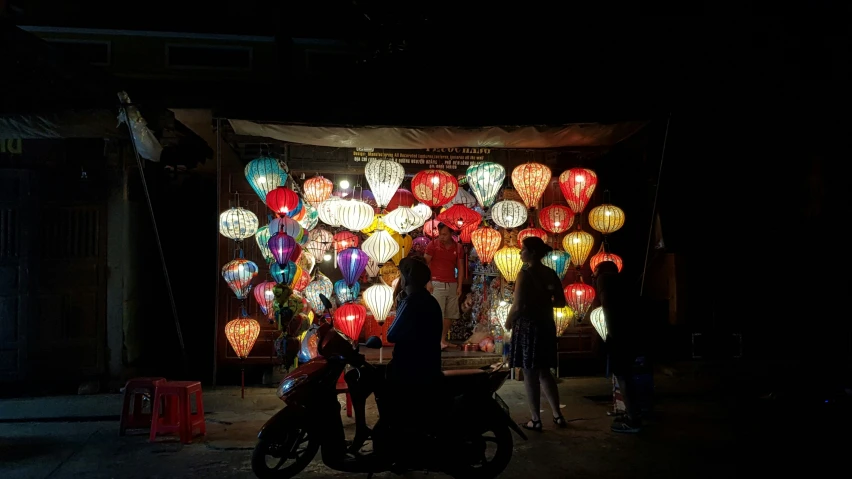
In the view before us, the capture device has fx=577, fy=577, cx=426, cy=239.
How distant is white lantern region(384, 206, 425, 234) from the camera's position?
896 cm

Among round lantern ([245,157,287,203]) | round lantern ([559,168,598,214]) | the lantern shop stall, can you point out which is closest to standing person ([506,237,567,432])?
the lantern shop stall

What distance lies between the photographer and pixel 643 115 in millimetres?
7715

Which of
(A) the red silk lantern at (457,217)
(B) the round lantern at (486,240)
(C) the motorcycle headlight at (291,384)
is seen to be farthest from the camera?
(A) the red silk lantern at (457,217)

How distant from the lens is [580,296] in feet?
30.1

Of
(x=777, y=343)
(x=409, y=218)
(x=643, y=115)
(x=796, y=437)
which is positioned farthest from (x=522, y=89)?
(x=777, y=343)

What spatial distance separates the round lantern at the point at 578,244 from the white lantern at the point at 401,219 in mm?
2460

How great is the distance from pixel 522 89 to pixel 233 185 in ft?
16.0

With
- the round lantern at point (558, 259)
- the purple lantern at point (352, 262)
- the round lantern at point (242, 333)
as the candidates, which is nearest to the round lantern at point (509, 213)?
the round lantern at point (558, 259)

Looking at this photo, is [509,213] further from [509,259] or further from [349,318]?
[349,318]

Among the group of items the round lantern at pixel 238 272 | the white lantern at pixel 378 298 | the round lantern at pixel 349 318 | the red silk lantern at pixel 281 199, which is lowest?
the round lantern at pixel 349 318

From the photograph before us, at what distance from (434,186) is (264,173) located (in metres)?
2.39

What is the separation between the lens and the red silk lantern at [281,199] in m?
7.82

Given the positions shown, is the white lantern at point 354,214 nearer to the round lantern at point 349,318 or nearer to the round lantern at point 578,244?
the round lantern at point 349,318

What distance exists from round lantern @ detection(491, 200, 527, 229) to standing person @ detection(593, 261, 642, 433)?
247 cm
